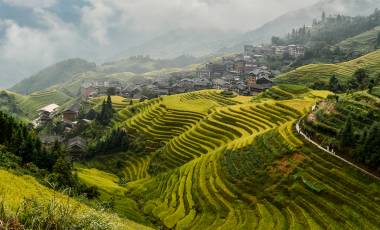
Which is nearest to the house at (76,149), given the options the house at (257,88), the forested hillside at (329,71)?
the house at (257,88)

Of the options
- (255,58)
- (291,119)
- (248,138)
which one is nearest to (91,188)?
(248,138)

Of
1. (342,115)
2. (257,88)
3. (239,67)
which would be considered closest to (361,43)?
(239,67)

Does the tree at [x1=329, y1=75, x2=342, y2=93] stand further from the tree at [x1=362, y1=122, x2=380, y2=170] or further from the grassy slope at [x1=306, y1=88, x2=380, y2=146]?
the tree at [x1=362, y1=122, x2=380, y2=170]

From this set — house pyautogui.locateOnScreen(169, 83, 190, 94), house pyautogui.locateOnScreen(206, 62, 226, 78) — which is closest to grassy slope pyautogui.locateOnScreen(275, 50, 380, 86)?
house pyautogui.locateOnScreen(169, 83, 190, 94)

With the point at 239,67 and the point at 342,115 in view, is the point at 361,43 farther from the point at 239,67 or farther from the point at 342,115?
the point at 342,115

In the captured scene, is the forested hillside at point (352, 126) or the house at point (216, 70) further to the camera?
the house at point (216, 70)

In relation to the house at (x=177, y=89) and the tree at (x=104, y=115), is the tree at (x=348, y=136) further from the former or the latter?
the house at (x=177, y=89)
